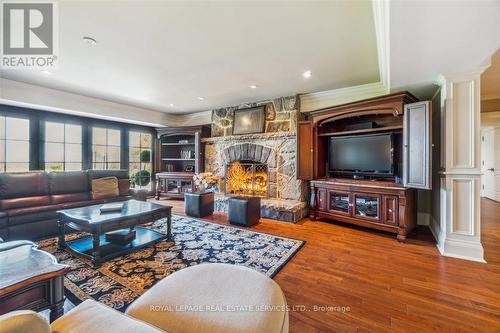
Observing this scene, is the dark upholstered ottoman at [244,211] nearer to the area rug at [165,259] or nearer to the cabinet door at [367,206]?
the area rug at [165,259]

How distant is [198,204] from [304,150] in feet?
7.64

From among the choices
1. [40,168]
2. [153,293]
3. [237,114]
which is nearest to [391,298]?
[153,293]

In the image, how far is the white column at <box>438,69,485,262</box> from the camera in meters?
2.51

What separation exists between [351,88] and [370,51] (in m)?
1.37

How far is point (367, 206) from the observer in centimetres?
342

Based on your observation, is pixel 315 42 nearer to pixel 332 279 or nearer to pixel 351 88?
pixel 351 88

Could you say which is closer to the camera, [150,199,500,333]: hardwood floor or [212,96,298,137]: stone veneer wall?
[150,199,500,333]: hardwood floor

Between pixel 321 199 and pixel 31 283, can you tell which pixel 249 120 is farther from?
pixel 31 283

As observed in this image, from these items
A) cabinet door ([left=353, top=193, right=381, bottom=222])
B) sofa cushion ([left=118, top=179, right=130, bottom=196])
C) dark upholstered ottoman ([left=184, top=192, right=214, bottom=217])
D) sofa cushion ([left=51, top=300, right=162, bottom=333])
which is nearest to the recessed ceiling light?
sofa cushion ([left=118, top=179, right=130, bottom=196])

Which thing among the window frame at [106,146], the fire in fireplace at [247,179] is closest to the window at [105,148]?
the window frame at [106,146]

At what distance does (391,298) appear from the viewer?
5.85 ft

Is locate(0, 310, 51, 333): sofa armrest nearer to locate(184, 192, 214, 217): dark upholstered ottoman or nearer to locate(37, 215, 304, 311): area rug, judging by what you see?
locate(37, 215, 304, 311): area rug

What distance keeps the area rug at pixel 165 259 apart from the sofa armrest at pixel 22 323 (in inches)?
50.8

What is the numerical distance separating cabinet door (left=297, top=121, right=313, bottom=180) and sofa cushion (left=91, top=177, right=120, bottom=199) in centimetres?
352
